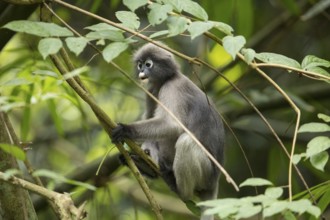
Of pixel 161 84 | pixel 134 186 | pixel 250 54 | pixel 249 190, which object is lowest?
pixel 249 190

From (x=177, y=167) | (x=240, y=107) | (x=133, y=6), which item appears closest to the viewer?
(x=133, y=6)

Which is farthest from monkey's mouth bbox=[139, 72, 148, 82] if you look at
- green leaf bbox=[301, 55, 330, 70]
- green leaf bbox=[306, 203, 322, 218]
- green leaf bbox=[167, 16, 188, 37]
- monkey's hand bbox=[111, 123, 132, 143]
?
green leaf bbox=[306, 203, 322, 218]

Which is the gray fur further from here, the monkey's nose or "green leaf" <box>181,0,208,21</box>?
"green leaf" <box>181,0,208,21</box>

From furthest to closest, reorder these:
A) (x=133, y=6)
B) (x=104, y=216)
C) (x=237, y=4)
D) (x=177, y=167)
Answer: (x=104, y=216)
(x=237, y=4)
(x=177, y=167)
(x=133, y=6)

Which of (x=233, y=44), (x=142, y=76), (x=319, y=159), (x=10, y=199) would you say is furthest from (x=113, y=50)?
(x=142, y=76)

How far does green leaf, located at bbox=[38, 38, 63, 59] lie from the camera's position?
8.36ft

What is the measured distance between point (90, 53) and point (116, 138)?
3877mm

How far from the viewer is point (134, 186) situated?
687 centimetres

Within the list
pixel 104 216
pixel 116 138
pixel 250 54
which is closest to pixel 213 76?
pixel 104 216

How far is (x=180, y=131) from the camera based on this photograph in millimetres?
5094

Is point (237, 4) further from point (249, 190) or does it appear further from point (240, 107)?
point (249, 190)

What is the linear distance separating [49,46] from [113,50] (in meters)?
0.25

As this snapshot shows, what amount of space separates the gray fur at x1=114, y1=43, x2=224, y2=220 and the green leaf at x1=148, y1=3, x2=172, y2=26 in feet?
6.47

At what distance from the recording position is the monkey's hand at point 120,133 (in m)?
3.98
